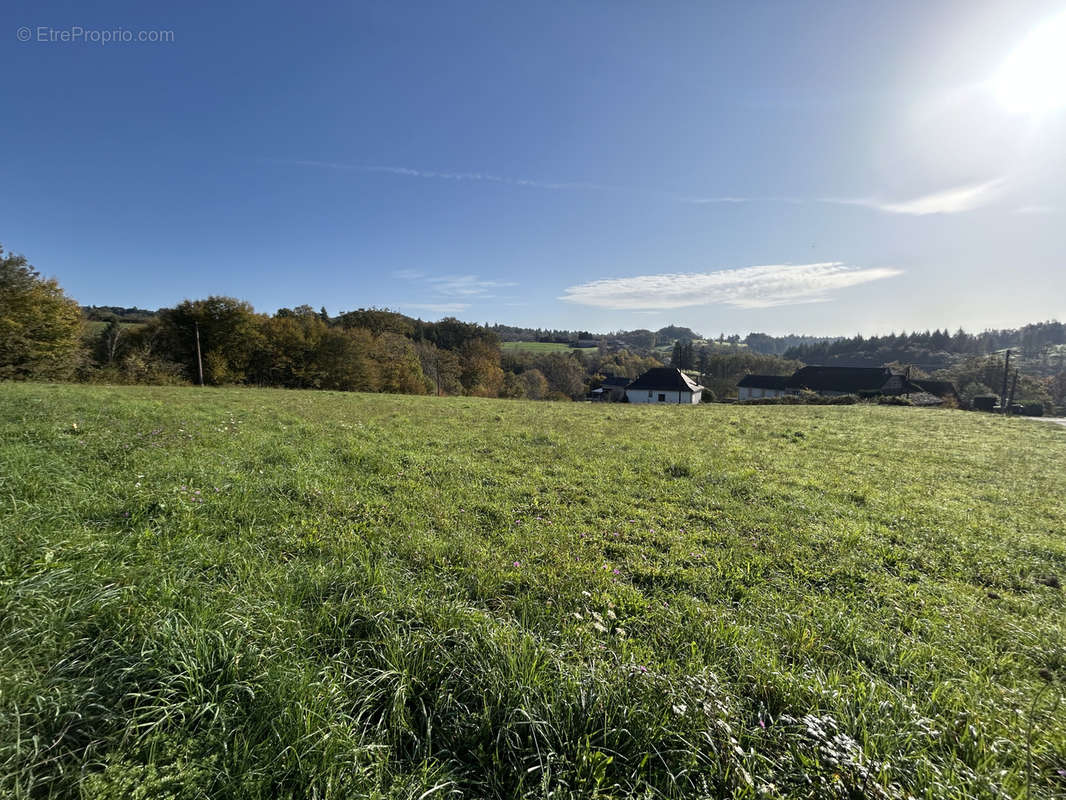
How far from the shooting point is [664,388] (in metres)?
48.6

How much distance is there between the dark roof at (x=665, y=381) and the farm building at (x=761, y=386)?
70.0 ft

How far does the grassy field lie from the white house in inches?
1660

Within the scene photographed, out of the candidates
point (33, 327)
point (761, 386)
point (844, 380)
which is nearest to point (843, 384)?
point (844, 380)

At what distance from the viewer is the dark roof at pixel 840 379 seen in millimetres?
55781

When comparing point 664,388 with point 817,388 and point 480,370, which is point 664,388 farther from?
point 817,388

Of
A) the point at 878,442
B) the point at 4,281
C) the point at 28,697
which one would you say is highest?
the point at 4,281

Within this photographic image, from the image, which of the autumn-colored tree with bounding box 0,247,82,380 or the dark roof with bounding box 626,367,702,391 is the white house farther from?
the autumn-colored tree with bounding box 0,247,82,380

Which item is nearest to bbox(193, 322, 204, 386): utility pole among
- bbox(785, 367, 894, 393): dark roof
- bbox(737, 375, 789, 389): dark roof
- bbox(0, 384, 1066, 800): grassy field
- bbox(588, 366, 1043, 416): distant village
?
bbox(0, 384, 1066, 800): grassy field

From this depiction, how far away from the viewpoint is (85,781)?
1.54m

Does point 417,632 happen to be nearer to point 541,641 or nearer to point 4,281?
point 541,641

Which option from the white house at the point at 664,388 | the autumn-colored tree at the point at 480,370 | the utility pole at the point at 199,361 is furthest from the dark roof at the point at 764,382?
the utility pole at the point at 199,361

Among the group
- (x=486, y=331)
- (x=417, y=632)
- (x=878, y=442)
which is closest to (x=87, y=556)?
(x=417, y=632)

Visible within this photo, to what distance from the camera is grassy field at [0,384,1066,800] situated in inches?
70.1

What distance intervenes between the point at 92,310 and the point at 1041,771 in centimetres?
7288
